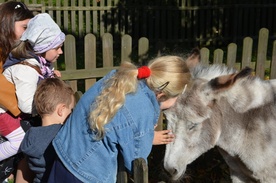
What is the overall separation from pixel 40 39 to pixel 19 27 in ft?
1.19

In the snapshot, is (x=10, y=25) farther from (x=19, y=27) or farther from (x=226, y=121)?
(x=226, y=121)

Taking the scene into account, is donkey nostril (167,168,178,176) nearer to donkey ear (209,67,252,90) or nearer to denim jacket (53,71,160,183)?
donkey ear (209,67,252,90)

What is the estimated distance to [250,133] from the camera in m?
3.67

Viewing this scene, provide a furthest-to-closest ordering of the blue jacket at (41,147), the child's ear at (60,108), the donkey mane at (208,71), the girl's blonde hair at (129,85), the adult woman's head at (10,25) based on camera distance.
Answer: the donkey mane at (208,71)
the adult woman's head at (10,25)
the child's ear at (60,108)
the blue jacket at (41,147)
the girl's blonde hair at (129,85)

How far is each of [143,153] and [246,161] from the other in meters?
1.34

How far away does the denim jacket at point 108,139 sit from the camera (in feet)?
8.91

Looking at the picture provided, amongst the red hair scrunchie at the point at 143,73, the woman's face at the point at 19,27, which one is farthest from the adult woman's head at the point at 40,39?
the red hair scrunchie at the point at 143,73

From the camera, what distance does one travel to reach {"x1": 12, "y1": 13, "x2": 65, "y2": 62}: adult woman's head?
3400mm

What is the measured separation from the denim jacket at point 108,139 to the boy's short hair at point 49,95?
13.8 inches

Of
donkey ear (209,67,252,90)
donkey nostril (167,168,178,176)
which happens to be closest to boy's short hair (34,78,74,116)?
donkey nostril (167,168,178,176)

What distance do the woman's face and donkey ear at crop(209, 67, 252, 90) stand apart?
1.63 metres

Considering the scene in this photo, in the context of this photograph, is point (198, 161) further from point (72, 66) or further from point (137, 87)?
point (137, 87)

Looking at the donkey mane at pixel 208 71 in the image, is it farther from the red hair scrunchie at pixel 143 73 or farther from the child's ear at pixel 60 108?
the child's ear at pixel 60 108

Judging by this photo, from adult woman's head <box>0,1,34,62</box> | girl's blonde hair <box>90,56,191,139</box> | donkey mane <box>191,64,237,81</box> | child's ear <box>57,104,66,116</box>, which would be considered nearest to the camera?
girl's blonde hair <box>90,56,191,139</box>
